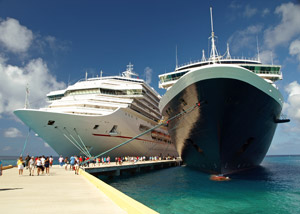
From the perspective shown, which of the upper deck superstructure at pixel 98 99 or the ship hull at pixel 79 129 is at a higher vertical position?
the upper deck superstructure at pixel 98 99

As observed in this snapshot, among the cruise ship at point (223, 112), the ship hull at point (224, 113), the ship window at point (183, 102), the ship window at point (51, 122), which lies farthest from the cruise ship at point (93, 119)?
the ship window at point (183, 102)

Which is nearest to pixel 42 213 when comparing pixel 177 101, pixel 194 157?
pixel 177 101

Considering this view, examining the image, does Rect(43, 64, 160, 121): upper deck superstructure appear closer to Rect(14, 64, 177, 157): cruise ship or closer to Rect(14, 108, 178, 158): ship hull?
Rect(14, 64, 177, 157): cruise ship

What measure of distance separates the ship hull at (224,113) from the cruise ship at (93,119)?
8.63m

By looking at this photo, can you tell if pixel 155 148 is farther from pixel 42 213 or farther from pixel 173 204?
pixel 42 213

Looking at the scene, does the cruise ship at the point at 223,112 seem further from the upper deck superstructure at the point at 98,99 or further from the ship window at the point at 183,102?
the upper deck superstructure at the point at 98,99

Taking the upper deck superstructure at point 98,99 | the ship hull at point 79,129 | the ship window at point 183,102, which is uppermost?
the upper deck superstructure at point 98,99

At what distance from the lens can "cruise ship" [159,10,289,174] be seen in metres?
12.1

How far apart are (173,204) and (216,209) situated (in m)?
1.86

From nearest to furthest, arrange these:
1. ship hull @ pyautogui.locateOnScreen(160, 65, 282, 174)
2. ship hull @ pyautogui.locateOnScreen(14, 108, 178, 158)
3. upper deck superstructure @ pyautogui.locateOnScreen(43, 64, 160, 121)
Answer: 1. ship hull @ pyautogui.locateOnScreen(160, 65, 282, 174)
2. ship hull @ pyautogui.locateOnScreen(14, 108, 178, 158)
3. upper deck superstructure @ pyautogui.locateOnScreen(43, 64, 160, 121)

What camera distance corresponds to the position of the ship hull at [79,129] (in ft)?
62.4

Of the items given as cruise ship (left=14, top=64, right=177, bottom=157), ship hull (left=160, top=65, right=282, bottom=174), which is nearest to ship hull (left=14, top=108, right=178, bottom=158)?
cruise ship (left=14, top=64, right=177, bottom=157)

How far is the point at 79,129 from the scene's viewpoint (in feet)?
65.5

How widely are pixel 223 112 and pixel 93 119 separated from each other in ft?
40.9
